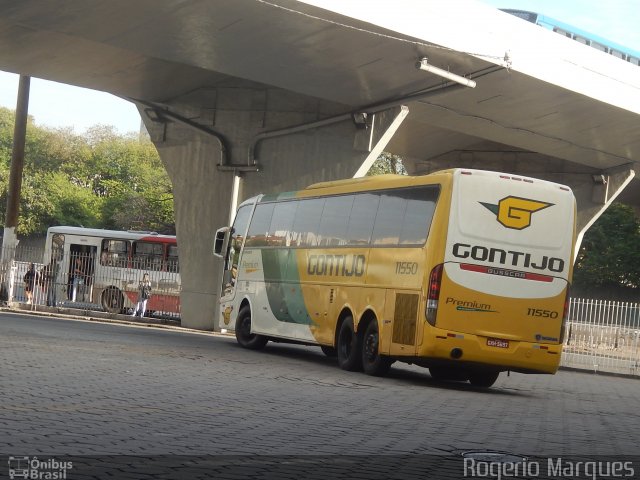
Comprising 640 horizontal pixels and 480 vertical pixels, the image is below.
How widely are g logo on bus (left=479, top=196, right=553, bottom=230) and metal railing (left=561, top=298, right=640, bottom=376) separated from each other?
14.8 meters

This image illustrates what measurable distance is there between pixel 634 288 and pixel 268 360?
5101 centimetres

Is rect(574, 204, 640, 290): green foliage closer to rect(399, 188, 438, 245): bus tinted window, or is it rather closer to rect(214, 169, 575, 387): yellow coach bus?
rect(214, 169, 575, 387): yellow coach bus

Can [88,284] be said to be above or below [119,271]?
below

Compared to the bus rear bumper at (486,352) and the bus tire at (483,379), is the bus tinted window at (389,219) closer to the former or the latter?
the bus rear bumper at (486,352)

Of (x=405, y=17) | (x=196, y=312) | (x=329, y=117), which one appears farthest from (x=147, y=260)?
(x=405, y=17)

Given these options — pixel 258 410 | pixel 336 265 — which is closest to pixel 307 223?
pixel 336 265

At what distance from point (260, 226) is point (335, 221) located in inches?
166

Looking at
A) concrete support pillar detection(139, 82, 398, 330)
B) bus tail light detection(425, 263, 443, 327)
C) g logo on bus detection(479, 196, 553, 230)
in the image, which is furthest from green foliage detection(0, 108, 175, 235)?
bus tail light detection(425, 263, 443, 327)

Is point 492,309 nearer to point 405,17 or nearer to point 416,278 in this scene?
point 416,278

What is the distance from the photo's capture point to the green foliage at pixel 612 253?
67.5m

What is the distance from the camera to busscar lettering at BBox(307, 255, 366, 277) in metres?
20.4

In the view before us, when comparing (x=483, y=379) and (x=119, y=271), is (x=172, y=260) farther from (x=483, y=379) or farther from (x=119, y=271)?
(x=483, y=379)

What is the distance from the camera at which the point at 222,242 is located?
28.1 meters

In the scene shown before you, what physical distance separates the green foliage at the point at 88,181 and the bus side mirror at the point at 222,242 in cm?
5428
